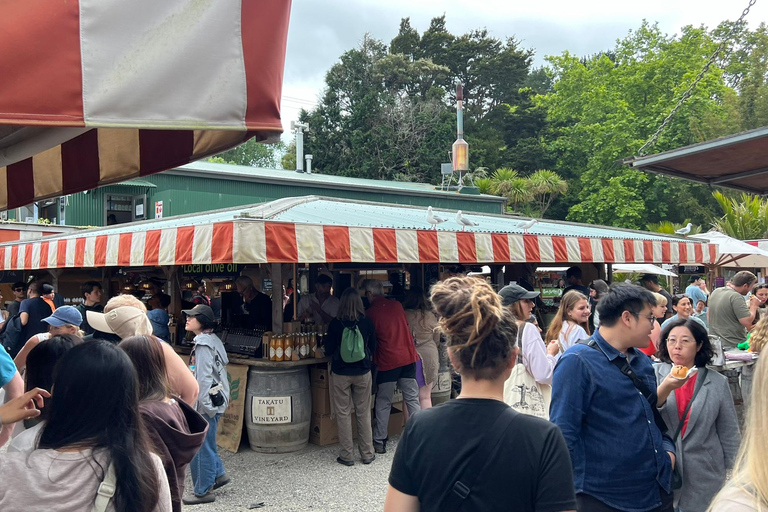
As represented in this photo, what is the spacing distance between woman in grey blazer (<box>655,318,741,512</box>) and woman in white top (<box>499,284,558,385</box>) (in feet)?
2.74

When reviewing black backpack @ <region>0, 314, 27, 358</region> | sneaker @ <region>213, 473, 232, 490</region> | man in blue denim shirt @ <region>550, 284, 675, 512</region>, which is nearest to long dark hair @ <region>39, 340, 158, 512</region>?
man in blue denim shirt @ <region>550, 284, 675, 512</region>

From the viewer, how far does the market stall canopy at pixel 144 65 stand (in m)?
1.49

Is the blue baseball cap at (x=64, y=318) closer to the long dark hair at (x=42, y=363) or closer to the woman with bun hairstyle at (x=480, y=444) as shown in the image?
the long dark hair at (x=42, y=363)

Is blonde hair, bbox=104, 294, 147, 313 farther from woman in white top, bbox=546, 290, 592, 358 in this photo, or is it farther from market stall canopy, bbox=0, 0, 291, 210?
woman in white top, bbox=546, 290, 592, 358

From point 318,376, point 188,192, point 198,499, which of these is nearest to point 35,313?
point 318,376

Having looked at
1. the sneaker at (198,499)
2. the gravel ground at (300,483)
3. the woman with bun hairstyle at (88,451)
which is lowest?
the gravel ground at (300,483)

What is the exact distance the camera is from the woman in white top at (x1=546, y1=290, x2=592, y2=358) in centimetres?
449

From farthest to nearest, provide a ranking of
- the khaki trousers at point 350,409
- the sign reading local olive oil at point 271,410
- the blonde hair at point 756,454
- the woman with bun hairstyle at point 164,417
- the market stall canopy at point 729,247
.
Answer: the market stall canopy at point 729,247 → the sign reading local olive oil at point 271,410 → the khaki trousers at point 350,409 → the woman with bun hairstyle at point 164,417 → the blonde hair at point 756,454

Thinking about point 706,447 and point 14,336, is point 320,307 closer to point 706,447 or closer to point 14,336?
point 14,336

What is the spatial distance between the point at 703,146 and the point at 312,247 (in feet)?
11.9

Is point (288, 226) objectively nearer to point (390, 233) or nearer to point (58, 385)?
point (390, 233)

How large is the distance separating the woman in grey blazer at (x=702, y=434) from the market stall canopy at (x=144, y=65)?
242 centimetres

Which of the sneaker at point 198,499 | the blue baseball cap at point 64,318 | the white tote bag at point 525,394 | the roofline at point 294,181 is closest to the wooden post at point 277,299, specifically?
the sneaker at point 198,499

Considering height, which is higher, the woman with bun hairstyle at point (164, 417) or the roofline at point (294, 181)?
the roofline at point (294, 181)
